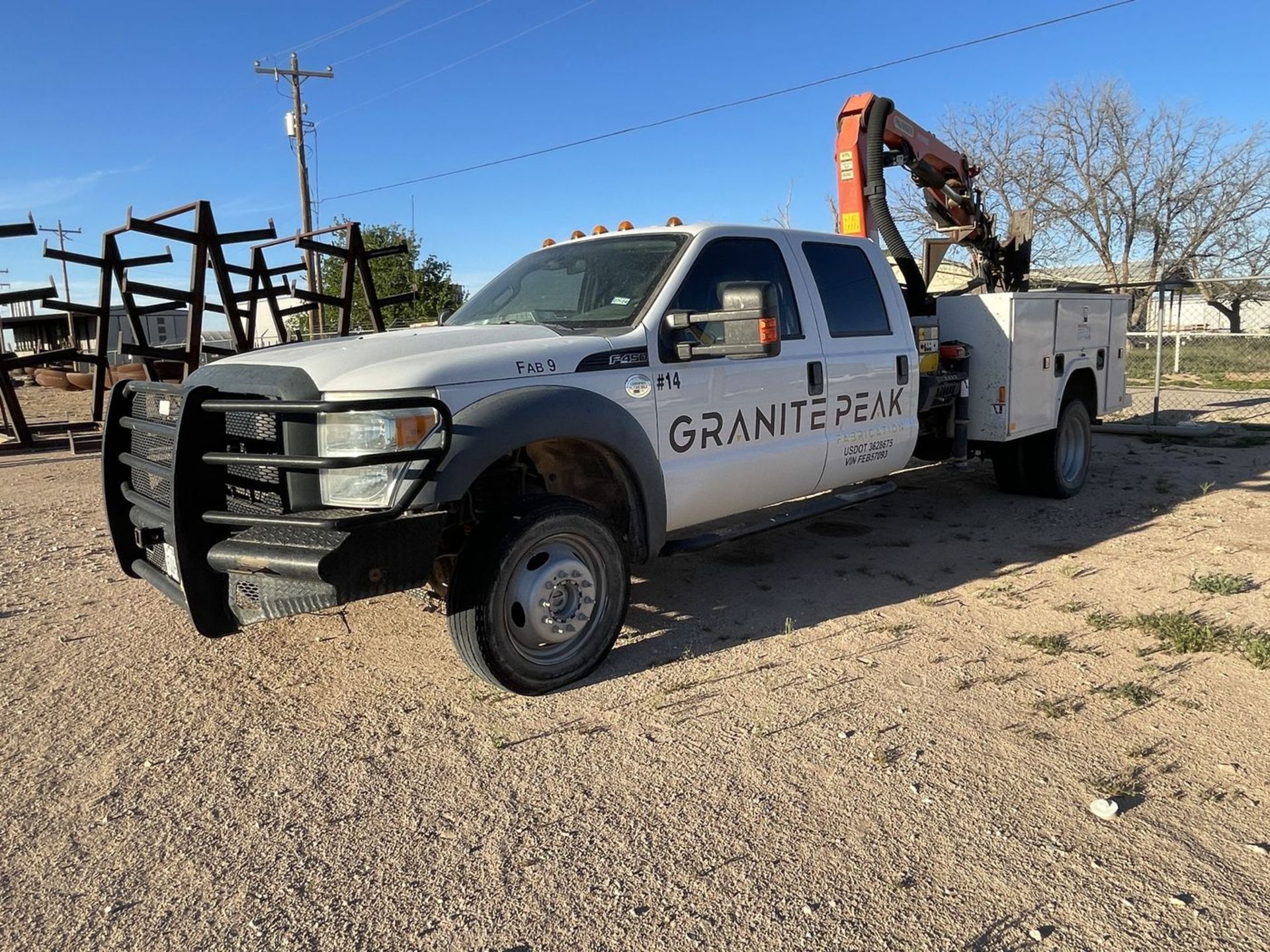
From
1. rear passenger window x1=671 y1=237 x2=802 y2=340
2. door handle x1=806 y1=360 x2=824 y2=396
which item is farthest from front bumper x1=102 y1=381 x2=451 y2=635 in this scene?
door handle x1=806 y1=360 x2=824 y2=396

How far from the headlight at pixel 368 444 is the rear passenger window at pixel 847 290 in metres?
2.79

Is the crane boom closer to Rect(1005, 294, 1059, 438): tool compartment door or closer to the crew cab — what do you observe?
Rect(1005, 294, 1059, 438): tool compartment door

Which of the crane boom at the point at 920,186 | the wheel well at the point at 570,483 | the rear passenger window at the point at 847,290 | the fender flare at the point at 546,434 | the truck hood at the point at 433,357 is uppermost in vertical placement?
the crane boom at the point at 920,186

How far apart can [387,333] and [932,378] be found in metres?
3.61

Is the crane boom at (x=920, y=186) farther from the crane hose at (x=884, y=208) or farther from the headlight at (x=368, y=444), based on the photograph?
the headlight at (x=368, y=444)

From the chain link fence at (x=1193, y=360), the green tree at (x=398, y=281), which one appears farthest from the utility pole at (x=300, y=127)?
the chain link fence at (x=1193, y=360)

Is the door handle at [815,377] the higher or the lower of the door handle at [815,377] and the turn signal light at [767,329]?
the lower

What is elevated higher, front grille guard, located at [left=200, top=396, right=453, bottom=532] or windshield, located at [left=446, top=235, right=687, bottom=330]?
windshield, located at [left=446, top=235, right=687, bottom=330]

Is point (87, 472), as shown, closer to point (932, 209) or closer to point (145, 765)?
point (145, 765)

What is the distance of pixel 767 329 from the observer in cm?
410

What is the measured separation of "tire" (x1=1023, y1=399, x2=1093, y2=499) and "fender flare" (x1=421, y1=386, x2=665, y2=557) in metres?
4.52

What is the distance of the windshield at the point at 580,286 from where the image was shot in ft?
14.9

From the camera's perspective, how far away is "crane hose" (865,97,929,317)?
705 cm

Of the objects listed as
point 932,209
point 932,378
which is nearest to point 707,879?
point 932,378
